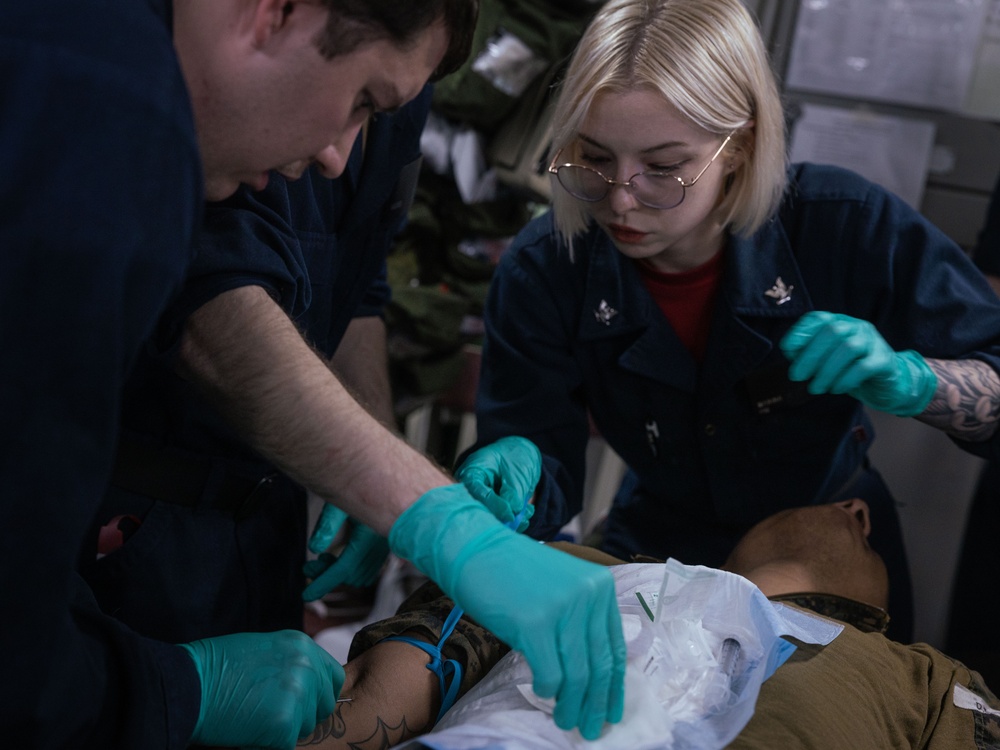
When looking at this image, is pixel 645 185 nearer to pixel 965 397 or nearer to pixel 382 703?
pixel 965 397

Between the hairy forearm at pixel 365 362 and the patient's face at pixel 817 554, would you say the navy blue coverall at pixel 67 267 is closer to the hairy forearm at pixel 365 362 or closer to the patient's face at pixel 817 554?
the hairy forearm at pixel 365 362

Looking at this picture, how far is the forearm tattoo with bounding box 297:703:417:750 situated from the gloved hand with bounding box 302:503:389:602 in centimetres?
29

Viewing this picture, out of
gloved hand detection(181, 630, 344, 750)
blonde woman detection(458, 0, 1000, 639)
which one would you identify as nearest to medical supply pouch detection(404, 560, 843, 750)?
gloved hand detection(181, 630, 344, 750)

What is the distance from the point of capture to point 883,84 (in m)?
2.74

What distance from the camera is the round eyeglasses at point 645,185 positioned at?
4.89 feet

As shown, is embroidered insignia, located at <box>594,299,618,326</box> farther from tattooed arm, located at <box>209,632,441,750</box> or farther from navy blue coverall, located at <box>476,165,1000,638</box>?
tattooed arm, located at <box>209,632,441,750</box>

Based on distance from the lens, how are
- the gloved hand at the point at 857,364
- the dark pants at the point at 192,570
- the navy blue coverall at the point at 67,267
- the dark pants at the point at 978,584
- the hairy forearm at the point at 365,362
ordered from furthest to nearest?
the dark pants at the point at 978,584 → the hairy forearm at the point at 365,362 → the gloved hand at the point at 857,364 → the dark pants at the point at 192,570 → the navy blue coverall at the point at 67,267

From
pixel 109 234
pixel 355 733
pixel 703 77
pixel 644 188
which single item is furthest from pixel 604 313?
pixel 109 234

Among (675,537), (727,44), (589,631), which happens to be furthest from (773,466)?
(589,631)

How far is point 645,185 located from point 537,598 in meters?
0.77

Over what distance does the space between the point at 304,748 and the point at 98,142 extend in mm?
717

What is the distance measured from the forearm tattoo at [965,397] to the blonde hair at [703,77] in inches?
15.4

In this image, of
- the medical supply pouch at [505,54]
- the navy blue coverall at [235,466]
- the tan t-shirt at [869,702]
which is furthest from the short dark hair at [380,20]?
the medical supply pouch at [505,54]

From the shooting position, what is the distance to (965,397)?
151 cm
